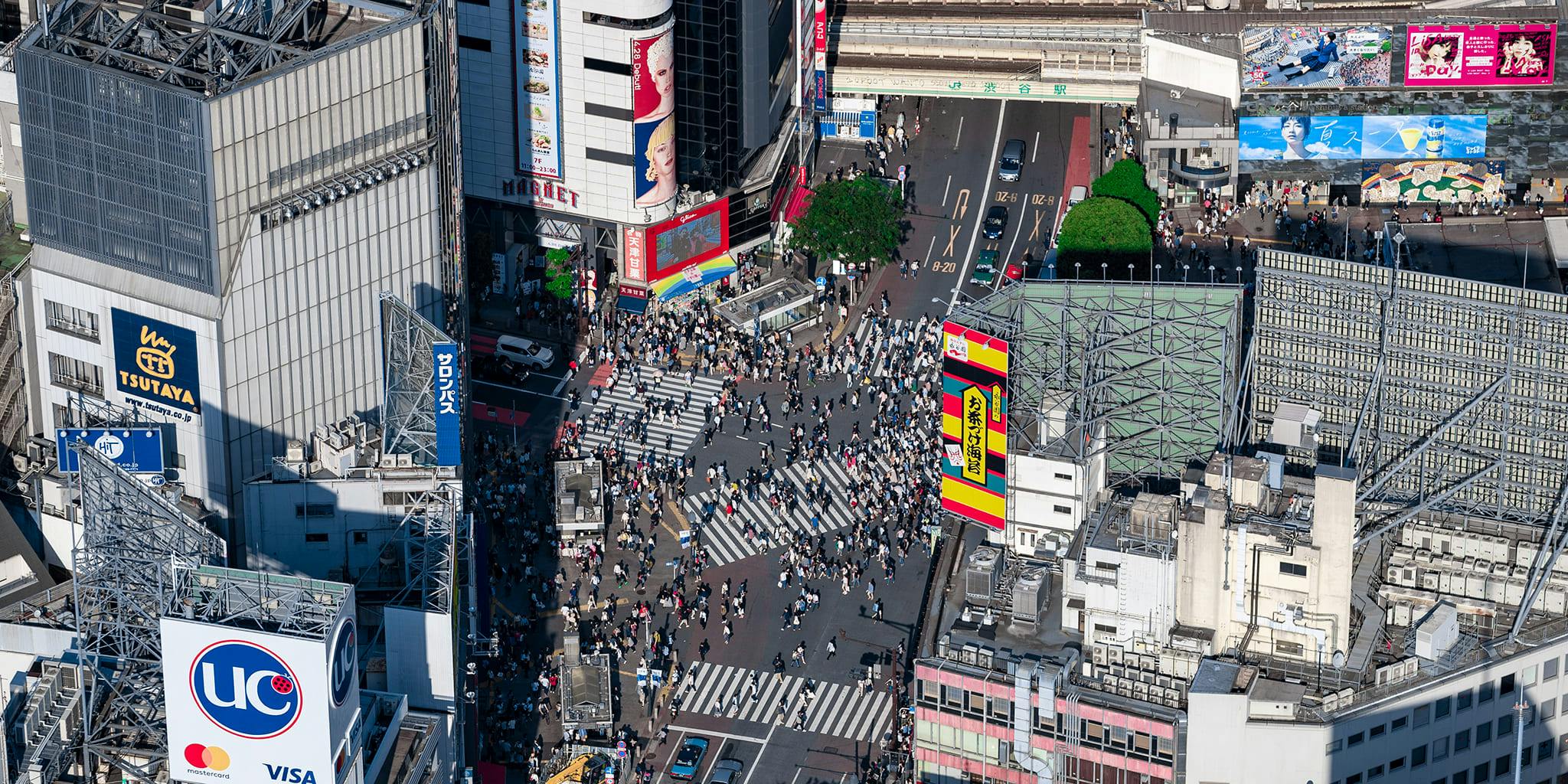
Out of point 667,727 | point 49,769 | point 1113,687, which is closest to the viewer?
point 49,769

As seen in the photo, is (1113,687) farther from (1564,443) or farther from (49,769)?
(49,769)

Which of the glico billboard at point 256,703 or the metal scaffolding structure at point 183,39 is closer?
the glico billboard at point 256,703

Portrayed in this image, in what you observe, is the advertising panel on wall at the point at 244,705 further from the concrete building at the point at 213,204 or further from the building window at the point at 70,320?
the building window at the point at 70,320

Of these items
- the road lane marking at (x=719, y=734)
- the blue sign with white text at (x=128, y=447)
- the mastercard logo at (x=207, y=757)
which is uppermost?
the blue sign with white text at (x=128, y=447)

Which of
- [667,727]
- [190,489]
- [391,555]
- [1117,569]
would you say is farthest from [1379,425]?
[190,489]

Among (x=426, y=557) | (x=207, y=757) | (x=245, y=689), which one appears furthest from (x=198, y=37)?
(x=207, y=757)

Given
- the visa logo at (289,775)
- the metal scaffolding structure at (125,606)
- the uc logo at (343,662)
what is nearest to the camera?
the uc logo at (343,662)

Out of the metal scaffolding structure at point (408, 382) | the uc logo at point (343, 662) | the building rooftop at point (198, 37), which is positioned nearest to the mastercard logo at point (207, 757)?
the uc logo at point (343, 662)

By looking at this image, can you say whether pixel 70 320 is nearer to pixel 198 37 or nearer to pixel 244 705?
pixel 198 37
